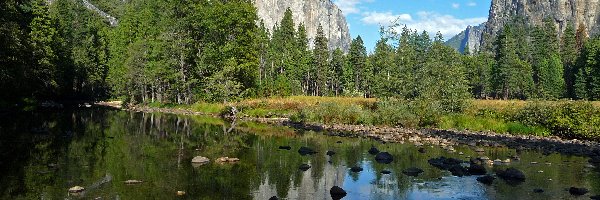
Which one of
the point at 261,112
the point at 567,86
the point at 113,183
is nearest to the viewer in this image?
the point at 113,183

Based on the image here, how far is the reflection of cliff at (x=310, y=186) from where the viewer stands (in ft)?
43.6

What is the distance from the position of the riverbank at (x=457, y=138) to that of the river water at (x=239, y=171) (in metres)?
1.97

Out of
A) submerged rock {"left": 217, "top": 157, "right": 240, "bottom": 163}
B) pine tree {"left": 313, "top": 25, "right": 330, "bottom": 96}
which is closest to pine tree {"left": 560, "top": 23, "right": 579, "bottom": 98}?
pine tree {"left": 313, "top": 25, "right": 330, "bottom": 96}

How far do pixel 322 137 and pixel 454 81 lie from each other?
55.4 ft

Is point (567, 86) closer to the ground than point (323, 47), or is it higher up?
closer to the ground

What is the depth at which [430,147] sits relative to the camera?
83.1 ft

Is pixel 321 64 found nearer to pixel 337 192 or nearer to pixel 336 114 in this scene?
pixel 336 114

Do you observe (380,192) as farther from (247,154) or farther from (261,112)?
(261,112)

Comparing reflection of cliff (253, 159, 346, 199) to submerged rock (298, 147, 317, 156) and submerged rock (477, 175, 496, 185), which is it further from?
submerged rock (477, 175, 496, 185)

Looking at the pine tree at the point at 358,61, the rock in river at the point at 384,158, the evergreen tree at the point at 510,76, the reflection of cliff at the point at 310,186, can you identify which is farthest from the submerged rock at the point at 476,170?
the pine tree at the point at 358,61

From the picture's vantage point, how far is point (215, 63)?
5581 cm

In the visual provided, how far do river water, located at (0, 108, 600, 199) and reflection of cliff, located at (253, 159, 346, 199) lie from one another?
31 mm

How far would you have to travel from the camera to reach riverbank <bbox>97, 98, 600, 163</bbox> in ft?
84.8

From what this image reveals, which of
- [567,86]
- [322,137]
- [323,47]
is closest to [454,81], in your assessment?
[322,137]
